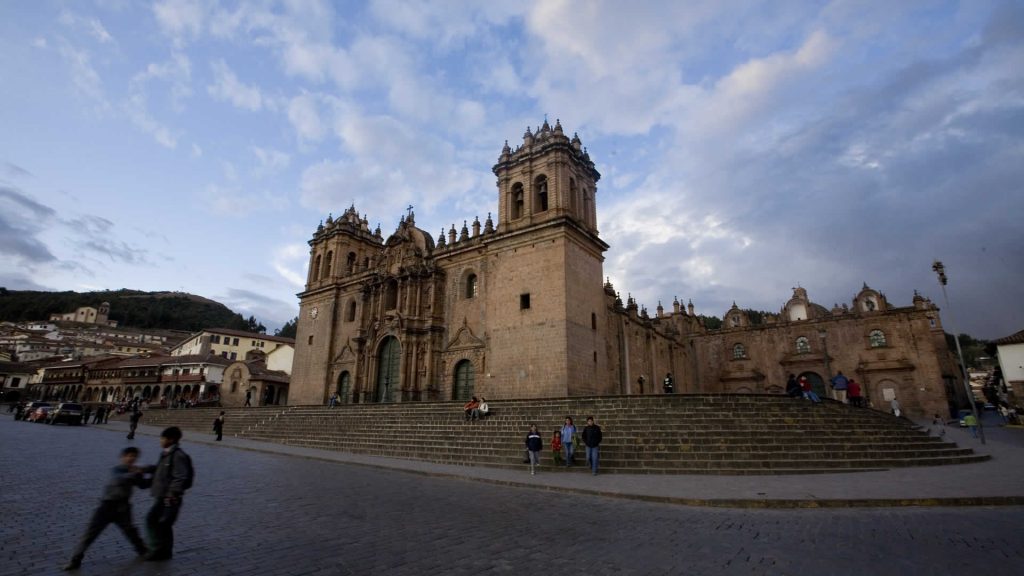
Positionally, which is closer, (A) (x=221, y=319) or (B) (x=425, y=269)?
(B) (x=425, y=269)

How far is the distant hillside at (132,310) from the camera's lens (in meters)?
123

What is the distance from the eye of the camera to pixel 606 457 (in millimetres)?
14023

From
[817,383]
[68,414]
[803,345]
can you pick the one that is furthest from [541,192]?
[68,414]

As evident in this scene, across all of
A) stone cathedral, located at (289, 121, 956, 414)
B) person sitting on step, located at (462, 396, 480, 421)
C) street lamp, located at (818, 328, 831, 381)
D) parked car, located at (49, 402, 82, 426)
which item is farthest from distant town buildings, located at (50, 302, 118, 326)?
street lamp, located at (818, 328, 831, 381)

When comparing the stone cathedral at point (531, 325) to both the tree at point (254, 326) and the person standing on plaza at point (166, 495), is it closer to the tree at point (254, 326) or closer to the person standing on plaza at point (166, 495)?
the person standing on plaza at point (166, 495)

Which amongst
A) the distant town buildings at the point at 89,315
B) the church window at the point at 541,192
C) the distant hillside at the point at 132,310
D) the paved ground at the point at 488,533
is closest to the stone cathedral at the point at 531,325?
the church window at the point at 541,192

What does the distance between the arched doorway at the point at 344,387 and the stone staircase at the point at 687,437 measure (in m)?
12.5

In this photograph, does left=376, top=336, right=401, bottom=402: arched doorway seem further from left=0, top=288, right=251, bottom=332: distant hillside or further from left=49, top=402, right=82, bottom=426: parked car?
left=0, top=288, right=251, bottom=332: distant hillside

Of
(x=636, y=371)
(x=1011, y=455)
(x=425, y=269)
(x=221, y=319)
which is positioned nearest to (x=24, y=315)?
(x=221, y=319)

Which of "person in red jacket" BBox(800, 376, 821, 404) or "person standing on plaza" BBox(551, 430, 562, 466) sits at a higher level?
"person in red jacket" BBox(800, 376, 821, 404)

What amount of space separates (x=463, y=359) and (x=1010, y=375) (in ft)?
105

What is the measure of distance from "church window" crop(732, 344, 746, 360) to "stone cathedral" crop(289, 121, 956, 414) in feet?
0.42

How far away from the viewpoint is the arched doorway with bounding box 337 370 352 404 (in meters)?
32.9

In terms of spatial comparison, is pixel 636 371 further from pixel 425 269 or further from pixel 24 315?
pixel 24 315
